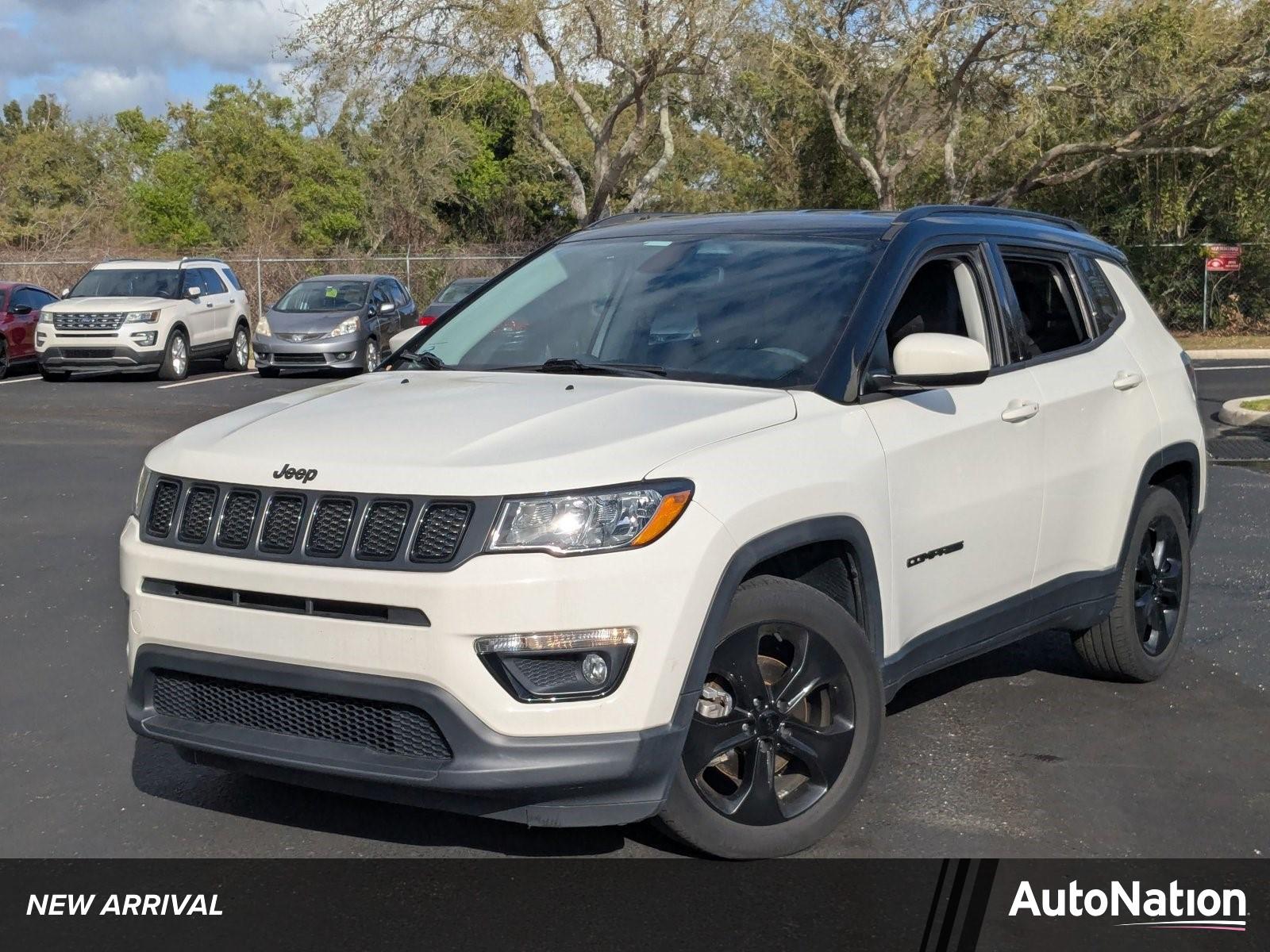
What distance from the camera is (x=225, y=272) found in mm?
25516

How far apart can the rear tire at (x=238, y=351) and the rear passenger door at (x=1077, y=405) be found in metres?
20.7

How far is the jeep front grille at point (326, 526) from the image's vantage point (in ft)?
12.2

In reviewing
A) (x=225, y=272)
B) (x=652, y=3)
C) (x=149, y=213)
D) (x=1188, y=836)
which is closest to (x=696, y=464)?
(x=1188, y=836)

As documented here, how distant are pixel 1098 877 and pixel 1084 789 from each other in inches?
28.9

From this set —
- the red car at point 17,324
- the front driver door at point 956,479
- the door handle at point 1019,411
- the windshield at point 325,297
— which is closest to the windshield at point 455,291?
the windshield at point 325,297

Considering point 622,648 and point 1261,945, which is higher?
point 622,648

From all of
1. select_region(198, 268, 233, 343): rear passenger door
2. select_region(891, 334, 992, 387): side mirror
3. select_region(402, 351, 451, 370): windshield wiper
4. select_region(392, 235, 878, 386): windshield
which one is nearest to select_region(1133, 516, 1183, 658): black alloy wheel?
select_region(891, 334, 992, 387): side mirror

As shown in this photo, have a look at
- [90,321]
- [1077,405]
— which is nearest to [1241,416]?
[1077,405]

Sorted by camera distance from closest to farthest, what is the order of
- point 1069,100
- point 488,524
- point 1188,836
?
1. point 488,524
2. point 1188,836
3. point 1069,100

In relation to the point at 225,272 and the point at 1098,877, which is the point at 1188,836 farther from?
the point at 225,272

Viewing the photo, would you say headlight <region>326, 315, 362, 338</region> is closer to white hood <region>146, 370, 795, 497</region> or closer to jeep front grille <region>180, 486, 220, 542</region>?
white hood <region>146, 370, 795, 497</region>

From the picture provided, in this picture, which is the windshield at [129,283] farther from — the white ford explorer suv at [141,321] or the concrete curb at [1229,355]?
the concrete curb at [1229,355]

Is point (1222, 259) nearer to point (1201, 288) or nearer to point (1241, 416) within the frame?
point (1201, 288)

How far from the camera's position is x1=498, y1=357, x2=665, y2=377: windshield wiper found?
479cm
